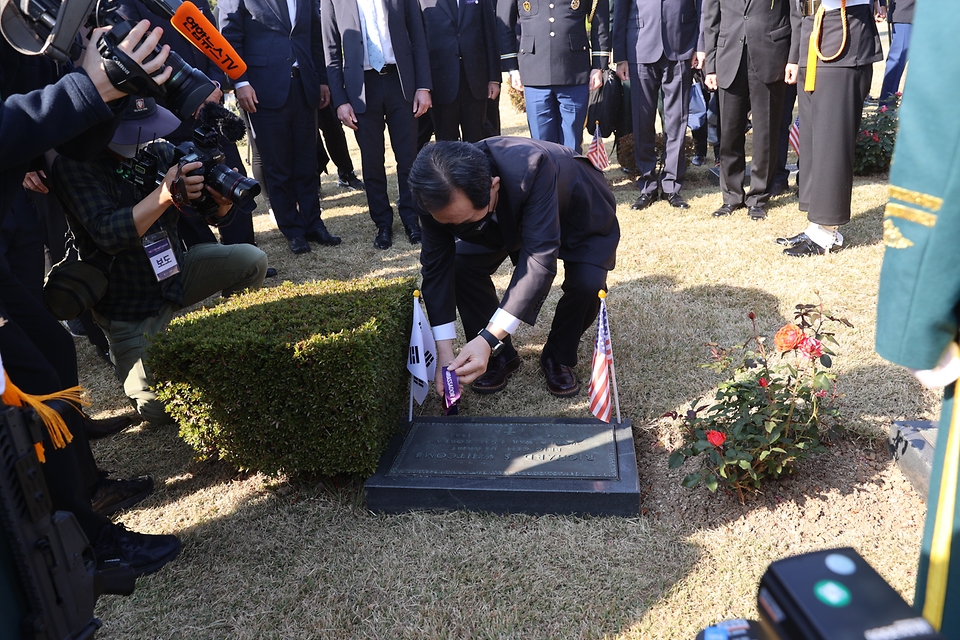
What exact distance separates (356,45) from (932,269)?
508 centimetres

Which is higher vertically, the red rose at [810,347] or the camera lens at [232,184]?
the camera lens at [232,184]

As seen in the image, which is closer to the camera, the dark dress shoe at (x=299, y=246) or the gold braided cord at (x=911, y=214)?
the gold braided cord at (x=911, y=214)

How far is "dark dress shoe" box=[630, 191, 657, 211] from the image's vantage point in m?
6.36

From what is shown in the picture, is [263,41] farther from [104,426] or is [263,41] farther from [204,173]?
[104,426]

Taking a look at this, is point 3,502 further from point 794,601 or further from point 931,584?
point 931,584

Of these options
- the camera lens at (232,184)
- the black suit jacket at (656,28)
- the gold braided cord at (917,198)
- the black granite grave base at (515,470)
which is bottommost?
the black granite grave base at (515,470)

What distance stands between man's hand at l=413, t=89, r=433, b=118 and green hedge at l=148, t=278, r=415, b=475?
3296mm

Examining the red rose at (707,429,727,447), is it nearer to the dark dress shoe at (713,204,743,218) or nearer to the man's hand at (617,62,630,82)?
the dark dress shoe at (713,204,743,218)

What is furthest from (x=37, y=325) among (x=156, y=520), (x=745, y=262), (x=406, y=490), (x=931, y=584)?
(x=745, y=262)

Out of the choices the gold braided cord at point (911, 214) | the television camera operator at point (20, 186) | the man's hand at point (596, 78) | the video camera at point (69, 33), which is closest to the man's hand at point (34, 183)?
the television camera operator at point (20, 186)

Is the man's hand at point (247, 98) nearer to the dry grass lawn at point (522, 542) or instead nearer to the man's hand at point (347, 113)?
the man's hand at point (347, 113)

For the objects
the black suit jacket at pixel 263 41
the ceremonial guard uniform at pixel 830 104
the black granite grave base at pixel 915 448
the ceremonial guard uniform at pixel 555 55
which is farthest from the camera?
the ceremonial guard uniform at pixel 555 55

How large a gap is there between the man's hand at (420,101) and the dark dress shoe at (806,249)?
3041 millimetres

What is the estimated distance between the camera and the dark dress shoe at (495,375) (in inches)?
139
